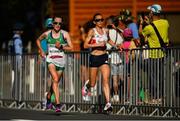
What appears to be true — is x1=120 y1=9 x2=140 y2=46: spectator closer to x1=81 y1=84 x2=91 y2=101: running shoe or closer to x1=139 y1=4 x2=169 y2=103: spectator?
x1=139 y1=4 x2=169 y2=103: spectator

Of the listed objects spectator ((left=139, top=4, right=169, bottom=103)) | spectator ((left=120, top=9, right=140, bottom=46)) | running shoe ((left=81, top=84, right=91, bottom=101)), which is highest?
spectator ((left=120, top=9, right=140, bottom=46))

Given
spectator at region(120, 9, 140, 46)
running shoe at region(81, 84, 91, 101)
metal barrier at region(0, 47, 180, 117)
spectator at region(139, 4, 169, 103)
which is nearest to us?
metal barrier at region(0, 47, 180, 117)

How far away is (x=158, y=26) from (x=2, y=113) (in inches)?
160

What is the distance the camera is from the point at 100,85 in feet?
59.4

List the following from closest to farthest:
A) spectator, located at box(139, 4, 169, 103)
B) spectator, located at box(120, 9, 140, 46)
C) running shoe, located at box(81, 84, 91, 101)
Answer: spectator, located at box(139, 4, 169, 103), running shoe, located at box(81, 84, 91, 101), spectator, located at box(120, 9, 140, 46)

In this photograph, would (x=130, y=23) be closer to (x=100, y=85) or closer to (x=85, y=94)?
(x=100, y=85)

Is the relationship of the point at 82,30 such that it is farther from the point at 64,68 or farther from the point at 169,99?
the point at 169,99

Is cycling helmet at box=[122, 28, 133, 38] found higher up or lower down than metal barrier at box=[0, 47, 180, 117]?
higher up

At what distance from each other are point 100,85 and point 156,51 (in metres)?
2.00

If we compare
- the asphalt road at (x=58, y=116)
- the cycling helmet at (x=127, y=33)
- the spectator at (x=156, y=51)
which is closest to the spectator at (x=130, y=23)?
the cycling helmet at (x=127, y=33)

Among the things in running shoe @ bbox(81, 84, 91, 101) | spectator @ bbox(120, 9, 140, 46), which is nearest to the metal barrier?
running shoe @ bbox(81, 84, 91, 101)

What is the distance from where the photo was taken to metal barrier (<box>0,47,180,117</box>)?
1647 cm

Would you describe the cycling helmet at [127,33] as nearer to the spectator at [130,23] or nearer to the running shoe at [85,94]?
the spectator at [130,23]

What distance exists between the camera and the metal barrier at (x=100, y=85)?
16469 mm
